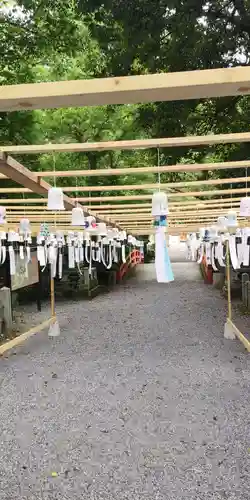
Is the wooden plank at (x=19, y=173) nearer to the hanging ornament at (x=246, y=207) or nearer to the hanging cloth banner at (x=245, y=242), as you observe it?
the hanging ornament at (x=246, y=207)

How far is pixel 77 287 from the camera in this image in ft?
54.0

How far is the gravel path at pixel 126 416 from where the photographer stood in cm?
375

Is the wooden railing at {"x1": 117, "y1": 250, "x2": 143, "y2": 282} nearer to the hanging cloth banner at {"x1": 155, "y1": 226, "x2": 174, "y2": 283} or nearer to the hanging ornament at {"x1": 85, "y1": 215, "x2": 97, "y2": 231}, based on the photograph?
the hanging ornament at {"x1": 85, "y1": 215, "x2": 97, "y2": 231}

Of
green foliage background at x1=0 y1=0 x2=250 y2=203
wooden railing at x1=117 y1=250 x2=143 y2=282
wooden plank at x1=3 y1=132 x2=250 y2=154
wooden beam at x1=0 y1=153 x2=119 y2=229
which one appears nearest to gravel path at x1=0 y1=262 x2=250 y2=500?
wooden beam at x1=0 y1=153 x2=119 y2=229

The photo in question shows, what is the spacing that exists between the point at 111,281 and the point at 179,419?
1528 cm

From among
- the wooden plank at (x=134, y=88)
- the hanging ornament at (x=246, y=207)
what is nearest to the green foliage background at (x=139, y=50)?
the hanging ornament at (x=246, y=207)

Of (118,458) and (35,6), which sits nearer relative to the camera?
(118,458)

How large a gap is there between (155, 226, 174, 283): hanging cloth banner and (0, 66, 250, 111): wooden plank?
2492 mm

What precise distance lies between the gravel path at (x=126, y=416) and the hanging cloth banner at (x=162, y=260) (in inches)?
60.3

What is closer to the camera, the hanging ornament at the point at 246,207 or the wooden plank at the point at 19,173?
the wooden plank at the point at 19,173

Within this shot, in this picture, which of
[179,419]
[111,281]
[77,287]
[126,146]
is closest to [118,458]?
[179,419]

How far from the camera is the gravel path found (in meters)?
3.75

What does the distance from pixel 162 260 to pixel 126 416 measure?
1.84 m

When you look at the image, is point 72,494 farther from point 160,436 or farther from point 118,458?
point 160,436
